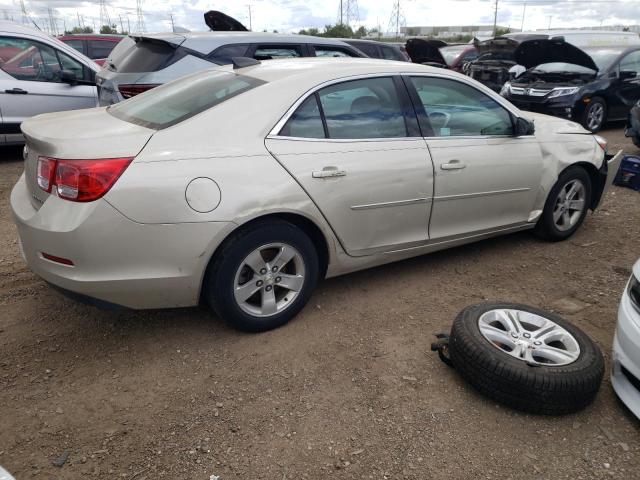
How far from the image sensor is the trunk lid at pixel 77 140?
2562 millimetres

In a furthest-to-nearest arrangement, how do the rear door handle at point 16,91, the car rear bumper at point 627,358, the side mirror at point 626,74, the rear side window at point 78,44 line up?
1. the rear side window at point 78,44
2. the side mirror at point 626,74
3. the rear door handle at point 16,91
4. the car rear bumper at point 627,358

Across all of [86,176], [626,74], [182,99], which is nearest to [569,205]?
[182,99]

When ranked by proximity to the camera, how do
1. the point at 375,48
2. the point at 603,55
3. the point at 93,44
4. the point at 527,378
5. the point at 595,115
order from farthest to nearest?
1. the point at 93,44
2. the point at 603,55
3. the point at 595,115
4. the point at 375,48
5. the point at 527,378

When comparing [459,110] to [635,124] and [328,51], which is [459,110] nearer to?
[328,51]

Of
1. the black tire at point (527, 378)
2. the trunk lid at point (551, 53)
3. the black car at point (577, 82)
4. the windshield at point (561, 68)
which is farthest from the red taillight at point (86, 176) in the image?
the windshield at point (561, 68)

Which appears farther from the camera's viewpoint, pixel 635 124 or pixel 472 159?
pixel 635 124

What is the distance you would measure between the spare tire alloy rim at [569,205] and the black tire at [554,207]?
0.03 metres

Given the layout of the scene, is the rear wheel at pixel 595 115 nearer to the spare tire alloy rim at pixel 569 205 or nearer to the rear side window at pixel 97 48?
the spare tire alloy rim at pixel 569 205

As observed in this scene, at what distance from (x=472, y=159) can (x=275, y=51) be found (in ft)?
11.8

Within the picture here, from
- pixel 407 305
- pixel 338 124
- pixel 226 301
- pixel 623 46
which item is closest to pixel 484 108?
pixel 338 124

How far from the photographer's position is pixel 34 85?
6.79m

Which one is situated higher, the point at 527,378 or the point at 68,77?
the point at 68,77

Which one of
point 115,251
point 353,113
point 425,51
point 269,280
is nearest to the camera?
point 115,251

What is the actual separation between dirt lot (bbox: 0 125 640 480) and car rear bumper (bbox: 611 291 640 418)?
4.7 inches
